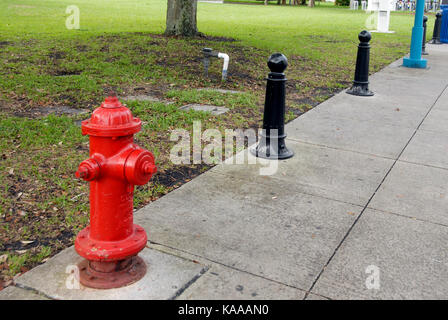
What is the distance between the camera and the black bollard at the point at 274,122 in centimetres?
529

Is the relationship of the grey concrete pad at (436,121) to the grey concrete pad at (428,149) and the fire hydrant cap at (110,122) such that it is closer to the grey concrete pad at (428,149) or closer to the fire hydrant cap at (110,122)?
the grey concrete pad at (428,149)

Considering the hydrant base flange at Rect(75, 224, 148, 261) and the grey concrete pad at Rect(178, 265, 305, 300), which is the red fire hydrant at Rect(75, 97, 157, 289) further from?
the grey concrete pad at Rect(178, 265, 305, 300)

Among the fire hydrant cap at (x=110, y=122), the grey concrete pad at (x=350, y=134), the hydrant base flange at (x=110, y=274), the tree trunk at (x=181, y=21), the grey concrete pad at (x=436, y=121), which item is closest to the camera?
the fire hydrant cap at (x=110, y=122)

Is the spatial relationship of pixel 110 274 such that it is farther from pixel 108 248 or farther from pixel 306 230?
pixel 306 230

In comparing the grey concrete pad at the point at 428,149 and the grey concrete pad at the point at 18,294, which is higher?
the grey concrete pad at the point at 428,149

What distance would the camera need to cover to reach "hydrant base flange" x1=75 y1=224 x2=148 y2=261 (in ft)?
9.34

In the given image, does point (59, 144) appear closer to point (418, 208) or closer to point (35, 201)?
point (35, 201)

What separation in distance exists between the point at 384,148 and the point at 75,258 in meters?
3.93

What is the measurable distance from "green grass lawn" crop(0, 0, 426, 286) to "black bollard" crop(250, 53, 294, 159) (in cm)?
79

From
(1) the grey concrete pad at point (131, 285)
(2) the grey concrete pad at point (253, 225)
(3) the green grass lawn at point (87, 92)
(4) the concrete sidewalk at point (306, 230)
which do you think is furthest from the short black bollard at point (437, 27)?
(1) the grey concrete pad at point (131, 285)

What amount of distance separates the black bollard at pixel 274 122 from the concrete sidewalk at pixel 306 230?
182 millimetres

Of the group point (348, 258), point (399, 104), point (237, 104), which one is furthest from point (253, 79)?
point (348, 258)

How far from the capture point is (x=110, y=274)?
2.97 m

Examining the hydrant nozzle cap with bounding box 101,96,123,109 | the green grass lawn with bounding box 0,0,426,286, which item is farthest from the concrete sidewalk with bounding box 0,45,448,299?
the hydrant nozzle cap with bounding box 101,96,123,109
